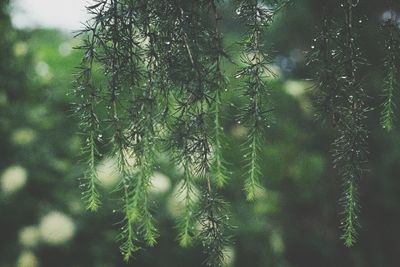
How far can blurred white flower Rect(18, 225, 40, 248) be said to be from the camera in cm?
244

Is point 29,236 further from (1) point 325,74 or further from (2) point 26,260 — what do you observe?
(1) point 325,74

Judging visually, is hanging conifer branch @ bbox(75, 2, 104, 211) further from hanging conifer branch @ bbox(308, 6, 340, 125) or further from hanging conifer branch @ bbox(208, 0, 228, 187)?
hanging conifer branch @ bbox(308, 6, 340, 125)

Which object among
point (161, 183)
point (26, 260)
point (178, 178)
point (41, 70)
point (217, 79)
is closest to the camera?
point (217, 79)

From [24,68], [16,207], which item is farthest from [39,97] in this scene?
[16,207]

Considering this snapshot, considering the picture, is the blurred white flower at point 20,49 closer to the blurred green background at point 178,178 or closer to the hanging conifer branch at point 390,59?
the blurred green background at point 178,178

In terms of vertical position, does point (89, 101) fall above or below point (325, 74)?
below

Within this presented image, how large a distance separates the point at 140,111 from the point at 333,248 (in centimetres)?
344

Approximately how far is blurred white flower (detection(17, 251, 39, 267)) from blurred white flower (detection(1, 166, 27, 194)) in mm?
361

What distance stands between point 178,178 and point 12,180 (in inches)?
38.5

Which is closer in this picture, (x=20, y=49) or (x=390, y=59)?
(x=390, y=59)

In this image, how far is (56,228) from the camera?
2.49 meters

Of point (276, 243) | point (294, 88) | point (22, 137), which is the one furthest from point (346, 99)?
point (294, 88)

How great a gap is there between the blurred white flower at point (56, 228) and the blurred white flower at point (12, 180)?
0.23 meters

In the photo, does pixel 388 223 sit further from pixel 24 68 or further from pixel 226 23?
pixel 24 68
